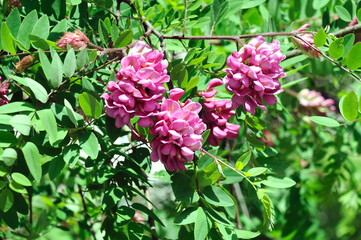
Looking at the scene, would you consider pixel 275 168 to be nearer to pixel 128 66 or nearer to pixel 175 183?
pixel 175 183

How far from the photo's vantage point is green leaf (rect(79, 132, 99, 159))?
86 centimetres

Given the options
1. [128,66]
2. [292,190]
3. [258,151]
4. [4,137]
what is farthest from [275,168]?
[292,190]

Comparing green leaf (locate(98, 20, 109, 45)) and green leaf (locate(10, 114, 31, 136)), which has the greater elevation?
green leaf (locate(98, 20, 109, 45))

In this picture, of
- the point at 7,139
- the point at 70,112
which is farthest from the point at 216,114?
the point at 7,139

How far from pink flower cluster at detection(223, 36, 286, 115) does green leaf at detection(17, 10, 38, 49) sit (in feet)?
1.32

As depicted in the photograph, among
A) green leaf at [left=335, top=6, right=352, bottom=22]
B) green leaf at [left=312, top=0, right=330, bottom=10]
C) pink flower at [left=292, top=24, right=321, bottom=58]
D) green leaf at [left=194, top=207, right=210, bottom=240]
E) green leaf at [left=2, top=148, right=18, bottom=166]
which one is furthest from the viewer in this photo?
green leaf at [left=312, top=0, right=330, bottom=10]

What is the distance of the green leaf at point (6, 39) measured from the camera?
868mm

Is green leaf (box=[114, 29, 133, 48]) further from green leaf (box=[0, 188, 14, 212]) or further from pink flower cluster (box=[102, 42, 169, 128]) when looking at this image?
green leaf (box=[0, 188, 14, 212])

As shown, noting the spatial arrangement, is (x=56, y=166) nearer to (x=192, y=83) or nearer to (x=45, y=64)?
(x=45, y=64)

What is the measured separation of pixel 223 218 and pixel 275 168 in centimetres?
30

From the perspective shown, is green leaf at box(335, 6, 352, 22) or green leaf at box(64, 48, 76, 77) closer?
green leaf at box(64, 48, 76, 77)

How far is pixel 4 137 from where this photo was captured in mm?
819

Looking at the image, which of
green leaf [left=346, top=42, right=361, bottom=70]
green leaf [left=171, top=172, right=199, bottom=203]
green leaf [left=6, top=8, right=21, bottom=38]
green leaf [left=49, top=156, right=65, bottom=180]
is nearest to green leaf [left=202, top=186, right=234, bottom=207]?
green leaf [left=171, top=172, right=199, bottom=203]

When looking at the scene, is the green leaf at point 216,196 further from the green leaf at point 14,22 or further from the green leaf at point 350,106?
the green leaf at point 14,22
